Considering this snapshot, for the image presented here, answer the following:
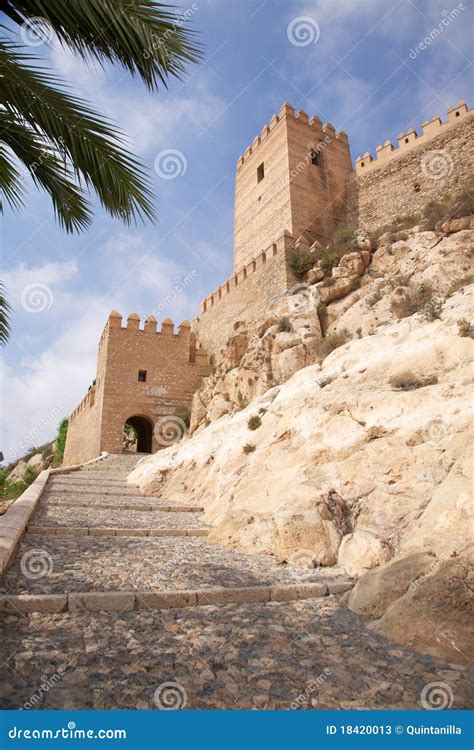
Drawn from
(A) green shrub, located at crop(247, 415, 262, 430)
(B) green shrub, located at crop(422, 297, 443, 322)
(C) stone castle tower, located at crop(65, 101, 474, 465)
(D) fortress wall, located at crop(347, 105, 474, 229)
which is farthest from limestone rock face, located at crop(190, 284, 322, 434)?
(D) fortress wall, located at crop(347, 105, 474, 229)

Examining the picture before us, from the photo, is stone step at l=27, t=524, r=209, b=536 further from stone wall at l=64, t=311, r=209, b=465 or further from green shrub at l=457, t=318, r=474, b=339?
stone wall at l=64, t=311, r=209, b=465

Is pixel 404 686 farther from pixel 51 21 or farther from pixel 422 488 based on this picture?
pixel 51 21

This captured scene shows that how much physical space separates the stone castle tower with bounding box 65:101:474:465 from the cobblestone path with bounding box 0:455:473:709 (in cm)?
1382

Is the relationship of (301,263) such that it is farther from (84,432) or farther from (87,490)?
(84,432)

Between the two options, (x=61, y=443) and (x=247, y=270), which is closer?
(x=247, y=270)

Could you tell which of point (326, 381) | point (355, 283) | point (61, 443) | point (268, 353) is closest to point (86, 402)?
point (61, 443)

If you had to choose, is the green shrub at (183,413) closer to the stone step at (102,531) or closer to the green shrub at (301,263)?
the green shrub at (301,263)

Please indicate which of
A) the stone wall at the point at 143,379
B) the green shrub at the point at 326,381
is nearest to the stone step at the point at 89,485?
the green shrub at the point at 326,381

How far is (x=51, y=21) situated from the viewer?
3.38 metres

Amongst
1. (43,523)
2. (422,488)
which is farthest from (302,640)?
(43,523)

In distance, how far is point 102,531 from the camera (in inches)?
227

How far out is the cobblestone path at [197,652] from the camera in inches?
81.7

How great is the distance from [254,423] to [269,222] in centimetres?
1443

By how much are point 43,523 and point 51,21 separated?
559 centimetres
